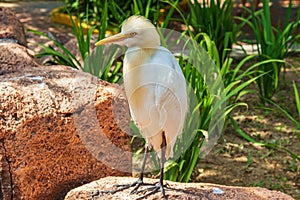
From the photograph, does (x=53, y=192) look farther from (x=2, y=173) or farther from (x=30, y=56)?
(x=30, y=56)

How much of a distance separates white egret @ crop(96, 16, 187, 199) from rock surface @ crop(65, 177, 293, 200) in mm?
342

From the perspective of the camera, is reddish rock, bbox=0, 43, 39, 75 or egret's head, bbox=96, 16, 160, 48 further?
reddish rock, bbox=0, 43, 39, 75

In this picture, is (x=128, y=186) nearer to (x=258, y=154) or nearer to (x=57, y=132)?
(x=57, y=132)

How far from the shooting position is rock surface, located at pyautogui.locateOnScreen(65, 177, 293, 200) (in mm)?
2578

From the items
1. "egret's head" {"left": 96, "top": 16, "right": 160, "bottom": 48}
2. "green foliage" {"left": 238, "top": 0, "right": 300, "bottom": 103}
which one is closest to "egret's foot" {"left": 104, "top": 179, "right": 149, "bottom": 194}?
"egret's head" {"left": 96, "top": 16, "right": 160, "bottom": 48}

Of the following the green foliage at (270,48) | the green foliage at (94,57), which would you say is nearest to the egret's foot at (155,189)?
the green foliage at (94,57)

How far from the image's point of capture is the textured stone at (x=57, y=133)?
2668 millimetres

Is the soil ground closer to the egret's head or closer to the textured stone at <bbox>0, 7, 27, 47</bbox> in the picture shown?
the egret's head

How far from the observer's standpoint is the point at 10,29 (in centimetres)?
393

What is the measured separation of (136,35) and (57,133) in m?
0.86

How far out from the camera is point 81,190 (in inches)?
105

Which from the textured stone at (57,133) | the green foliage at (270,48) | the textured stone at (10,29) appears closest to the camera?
the textured stone at (57,133)

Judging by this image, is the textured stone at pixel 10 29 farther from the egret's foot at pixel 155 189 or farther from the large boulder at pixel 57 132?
the egret's foot at pixel 155 189

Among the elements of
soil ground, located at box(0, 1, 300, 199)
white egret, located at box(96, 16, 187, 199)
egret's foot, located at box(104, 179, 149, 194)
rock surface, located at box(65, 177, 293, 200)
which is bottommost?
soil ground, located at box(0, 1, 300, 199)
